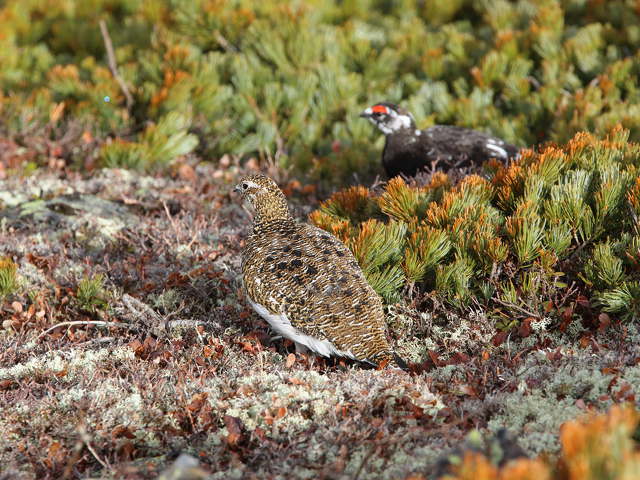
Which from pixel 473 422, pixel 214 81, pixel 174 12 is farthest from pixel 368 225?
pixel 174 12

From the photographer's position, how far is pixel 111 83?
8.00 m

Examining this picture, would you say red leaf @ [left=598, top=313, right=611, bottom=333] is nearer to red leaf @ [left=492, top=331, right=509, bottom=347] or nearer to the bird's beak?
red leaf @ [left=492, top=331, right=509, bottom=347]

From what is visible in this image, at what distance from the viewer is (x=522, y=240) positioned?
4.16 meters

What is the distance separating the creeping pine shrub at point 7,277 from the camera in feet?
15.4

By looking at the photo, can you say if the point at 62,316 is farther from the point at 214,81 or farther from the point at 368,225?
the point at 214,81

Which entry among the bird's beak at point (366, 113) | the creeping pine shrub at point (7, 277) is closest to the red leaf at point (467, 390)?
the creeping pine shrub at point (7, 277)

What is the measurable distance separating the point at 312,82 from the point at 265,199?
4039mm

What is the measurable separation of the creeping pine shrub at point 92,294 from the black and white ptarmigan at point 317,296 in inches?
44.1

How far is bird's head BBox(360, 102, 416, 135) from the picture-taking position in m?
7.11

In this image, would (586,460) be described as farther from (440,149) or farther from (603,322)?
(440,149)

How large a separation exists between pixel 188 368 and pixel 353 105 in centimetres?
477

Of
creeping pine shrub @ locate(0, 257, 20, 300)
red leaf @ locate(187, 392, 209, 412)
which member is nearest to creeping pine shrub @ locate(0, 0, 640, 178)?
creeping pine shrub @ locate(0, 257, 20, 300)

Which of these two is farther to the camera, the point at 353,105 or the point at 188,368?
the point at 353,105

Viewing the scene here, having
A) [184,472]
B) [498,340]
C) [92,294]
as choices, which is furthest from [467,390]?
[92,294]
